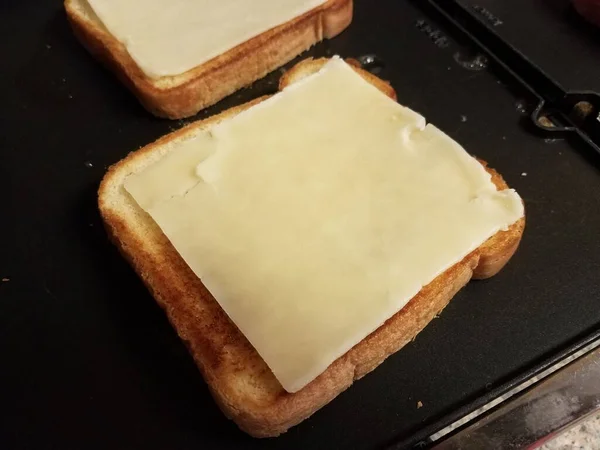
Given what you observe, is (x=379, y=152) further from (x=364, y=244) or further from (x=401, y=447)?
(x=401, y=447)

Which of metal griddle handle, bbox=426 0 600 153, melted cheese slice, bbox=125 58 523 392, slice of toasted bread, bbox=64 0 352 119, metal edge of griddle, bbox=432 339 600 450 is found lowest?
metal edge of griddle, bbox=432 339 600 450

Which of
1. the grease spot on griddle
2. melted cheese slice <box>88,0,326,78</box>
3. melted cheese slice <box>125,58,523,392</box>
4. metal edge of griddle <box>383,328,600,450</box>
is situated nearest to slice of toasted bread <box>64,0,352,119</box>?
melted cheese slice <box>88,0,326,78</box>

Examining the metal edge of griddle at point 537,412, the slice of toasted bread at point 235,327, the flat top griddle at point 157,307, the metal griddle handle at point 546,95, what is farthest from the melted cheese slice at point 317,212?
the metal griddle handle at point 546,95

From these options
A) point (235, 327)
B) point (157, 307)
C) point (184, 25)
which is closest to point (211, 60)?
point (184, 25)

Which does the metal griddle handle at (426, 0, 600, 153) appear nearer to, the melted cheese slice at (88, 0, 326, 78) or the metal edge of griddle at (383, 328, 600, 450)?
the melted cheese slice at (88, 0, 326, 78)

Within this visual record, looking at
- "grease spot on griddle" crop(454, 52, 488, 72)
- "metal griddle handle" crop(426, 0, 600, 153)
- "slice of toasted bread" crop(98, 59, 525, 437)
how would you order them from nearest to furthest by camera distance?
"slice of toasted bread" crop(98, 59, 525, 437) < "metal griddle handle" crop(426, 0, 600, 153) < "grease spot on griddle" crop(454, 52, 488, 72)
